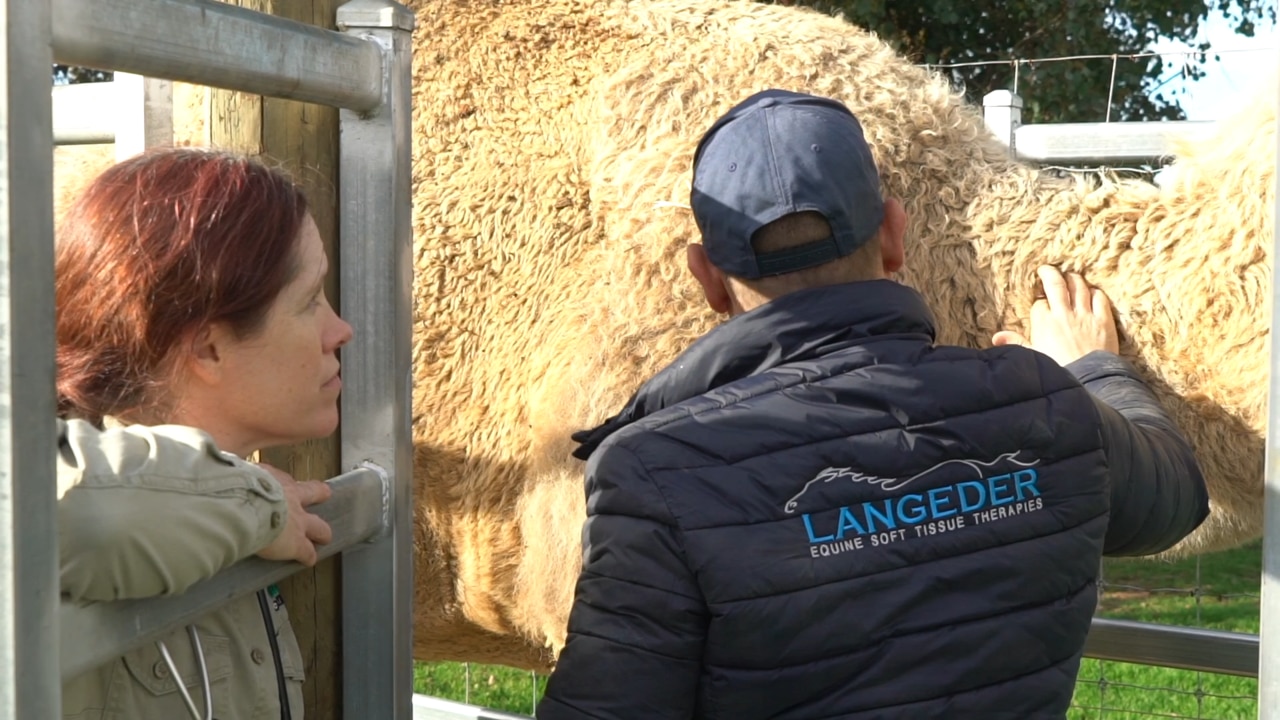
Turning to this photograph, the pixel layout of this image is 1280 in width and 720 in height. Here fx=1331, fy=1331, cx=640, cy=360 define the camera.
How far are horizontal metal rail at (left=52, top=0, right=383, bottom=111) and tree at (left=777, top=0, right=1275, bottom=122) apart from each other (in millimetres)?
7072

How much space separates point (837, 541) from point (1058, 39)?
8098mm

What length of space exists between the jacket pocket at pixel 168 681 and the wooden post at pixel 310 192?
0.22 meters

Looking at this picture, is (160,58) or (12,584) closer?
(12,584)

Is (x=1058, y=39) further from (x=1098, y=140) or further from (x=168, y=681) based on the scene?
(x=168, y=681)

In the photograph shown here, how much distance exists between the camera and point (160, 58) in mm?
1308

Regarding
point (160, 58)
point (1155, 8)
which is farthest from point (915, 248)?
point (1155, 8)

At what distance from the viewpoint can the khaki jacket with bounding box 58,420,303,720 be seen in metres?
1.27

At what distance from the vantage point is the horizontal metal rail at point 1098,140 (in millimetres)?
3799

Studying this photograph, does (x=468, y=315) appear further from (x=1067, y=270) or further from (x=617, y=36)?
(x=1067, y=270)

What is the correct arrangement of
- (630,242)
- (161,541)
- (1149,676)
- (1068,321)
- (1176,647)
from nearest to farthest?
(161,541) → (1068,321) → (630,242) → (1176,647) → (1149,676)

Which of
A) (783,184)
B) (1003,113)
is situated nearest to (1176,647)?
A: (1003,113)

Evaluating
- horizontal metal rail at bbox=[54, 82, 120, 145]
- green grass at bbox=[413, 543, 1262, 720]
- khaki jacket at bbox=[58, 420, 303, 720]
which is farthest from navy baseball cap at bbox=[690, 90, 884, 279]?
green grass at bbox=[413, 543, 1262, 720]

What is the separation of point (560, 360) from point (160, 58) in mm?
2237

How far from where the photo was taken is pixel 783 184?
1941 millimetres
